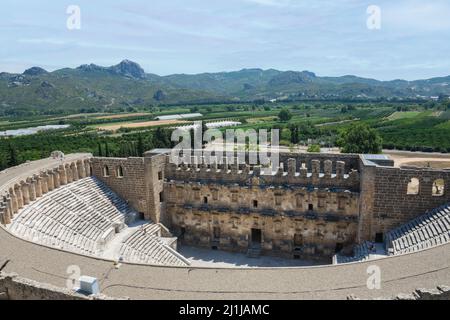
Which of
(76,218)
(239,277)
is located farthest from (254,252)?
(239,277)

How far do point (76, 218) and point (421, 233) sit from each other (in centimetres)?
2247

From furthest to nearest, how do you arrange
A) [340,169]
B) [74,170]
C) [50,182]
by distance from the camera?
1. [74,170]
2. [340,169]
3. [50,182]

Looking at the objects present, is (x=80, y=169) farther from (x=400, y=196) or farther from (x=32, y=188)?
(x=400, y=196)

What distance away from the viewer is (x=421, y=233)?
22078 mm

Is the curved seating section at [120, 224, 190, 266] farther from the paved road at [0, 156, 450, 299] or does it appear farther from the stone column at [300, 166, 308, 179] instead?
the stone column at [300, 166, 308, 179]

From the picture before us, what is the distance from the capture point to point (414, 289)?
1359 centimetres

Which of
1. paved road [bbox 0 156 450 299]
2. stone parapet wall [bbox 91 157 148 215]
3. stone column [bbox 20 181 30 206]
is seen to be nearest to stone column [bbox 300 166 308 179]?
paved road [bbox 0 156 450 299]

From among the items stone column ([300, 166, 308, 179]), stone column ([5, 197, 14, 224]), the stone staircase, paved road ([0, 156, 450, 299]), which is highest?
stone column ([300, 166, 308, 179])

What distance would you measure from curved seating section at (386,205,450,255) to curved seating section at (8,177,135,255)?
62.0 ft

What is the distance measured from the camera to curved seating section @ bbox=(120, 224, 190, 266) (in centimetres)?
2420

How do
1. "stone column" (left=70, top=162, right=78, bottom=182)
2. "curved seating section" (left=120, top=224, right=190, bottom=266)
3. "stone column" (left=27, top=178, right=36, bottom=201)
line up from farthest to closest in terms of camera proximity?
"stone column" (left=70, top=162, right=78, bottom=182) → "stone column" (left=27, top=178, right=36, bottom=201) → "curved seating section" (left=120, top=224, right=190, bottom=266)

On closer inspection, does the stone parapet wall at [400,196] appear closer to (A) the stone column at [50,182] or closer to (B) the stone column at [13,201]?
(A) the stone column at [50,182]

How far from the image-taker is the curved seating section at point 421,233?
20.4 m
